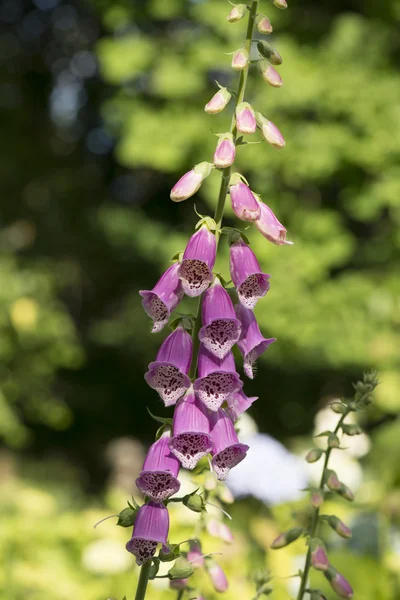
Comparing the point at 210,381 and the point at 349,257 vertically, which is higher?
the point at 349,257

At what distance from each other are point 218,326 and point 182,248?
4.22m

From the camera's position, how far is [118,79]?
548 centimetres

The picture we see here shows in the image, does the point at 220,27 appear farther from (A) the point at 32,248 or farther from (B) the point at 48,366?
(A) the point at 32,248

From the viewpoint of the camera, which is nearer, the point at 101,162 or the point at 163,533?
the point at 163,533

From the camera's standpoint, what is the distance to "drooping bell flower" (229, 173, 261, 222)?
3.35ft

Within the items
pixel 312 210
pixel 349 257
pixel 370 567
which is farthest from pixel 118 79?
pixel 370 567

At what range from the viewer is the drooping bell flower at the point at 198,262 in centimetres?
103

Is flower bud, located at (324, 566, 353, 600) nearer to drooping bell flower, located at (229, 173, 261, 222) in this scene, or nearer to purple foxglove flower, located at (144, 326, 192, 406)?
purple foxglove flower, located at (144, 326, 192, 406)

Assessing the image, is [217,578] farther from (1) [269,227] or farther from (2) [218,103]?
(2) [218,103]

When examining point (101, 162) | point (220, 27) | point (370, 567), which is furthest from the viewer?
point (101, 162)

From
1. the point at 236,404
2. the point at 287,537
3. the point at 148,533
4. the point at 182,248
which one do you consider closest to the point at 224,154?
the point at 236,404

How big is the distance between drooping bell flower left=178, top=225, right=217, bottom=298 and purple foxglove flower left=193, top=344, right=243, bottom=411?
96 mm

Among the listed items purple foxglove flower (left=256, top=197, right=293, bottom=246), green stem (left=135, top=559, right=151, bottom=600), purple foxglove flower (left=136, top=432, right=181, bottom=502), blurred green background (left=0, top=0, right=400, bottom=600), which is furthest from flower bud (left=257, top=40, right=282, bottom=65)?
blurred green background (left=0, top=0, right=400, bottom=600)

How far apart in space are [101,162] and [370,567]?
29.2ft
